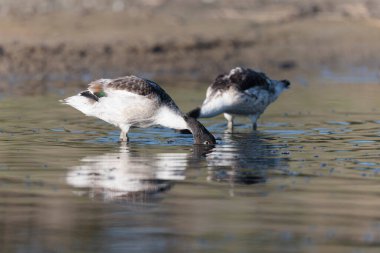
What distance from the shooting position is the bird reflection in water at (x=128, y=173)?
8.98 m

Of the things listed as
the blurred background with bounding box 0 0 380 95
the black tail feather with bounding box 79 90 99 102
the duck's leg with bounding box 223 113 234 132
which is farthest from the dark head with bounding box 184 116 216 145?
the blurred background with bounding box 0 0 380 95

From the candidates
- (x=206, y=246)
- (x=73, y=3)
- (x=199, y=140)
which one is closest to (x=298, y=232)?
(x=206, y=246)

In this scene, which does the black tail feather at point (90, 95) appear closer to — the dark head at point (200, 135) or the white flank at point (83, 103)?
the white flank at point (83, 103)

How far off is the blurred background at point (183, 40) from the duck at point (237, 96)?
6221 millimetres

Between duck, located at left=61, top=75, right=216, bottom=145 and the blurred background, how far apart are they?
765cm

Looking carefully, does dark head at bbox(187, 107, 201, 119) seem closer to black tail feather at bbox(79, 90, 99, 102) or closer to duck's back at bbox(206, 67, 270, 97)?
duck's back at bbox(206, 67, 270, 97)

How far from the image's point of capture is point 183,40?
78.8 feet

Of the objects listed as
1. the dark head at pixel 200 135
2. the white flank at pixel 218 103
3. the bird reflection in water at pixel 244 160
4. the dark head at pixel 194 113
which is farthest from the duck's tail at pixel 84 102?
the white flank at pixel 218 103

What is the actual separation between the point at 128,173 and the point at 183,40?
14.2m

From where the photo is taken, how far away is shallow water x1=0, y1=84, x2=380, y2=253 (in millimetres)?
7168

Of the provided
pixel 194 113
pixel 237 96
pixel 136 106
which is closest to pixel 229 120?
pixel 237 96

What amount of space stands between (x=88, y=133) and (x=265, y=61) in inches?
428

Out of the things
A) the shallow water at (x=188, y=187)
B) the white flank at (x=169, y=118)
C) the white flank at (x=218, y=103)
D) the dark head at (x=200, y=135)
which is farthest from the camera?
the white flank at (x=218, y=103)

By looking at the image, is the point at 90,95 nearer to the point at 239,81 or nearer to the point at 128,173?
the point at 239,81
